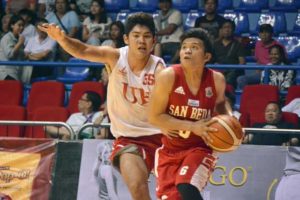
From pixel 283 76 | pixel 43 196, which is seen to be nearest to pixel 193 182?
pixel 43 196

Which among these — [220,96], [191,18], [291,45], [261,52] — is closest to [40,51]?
[191,18]

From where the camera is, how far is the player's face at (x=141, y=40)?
7266 mm

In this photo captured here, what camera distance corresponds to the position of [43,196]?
8984mm

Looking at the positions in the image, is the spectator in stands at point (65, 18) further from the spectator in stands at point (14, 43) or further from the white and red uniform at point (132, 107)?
the white and red uniform at point (132, 107)

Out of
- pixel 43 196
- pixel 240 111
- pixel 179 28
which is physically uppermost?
pixel 179 28

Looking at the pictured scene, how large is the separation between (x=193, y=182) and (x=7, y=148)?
315 cm

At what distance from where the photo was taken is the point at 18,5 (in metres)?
14.8

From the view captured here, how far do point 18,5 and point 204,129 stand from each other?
354 inches

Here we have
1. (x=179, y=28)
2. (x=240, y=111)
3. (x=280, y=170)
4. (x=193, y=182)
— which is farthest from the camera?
(x=179, y=28)

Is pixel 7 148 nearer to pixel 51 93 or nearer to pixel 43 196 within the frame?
pixel 43 196

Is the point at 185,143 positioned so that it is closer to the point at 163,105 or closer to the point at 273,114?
the point at 163,105

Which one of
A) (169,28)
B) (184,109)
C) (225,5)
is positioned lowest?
(184,109)

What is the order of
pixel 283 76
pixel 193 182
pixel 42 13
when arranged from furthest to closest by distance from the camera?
pixel 42 13, pixel 283 76, pixel 193 182

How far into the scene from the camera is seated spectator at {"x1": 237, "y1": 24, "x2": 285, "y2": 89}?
39.7ft
